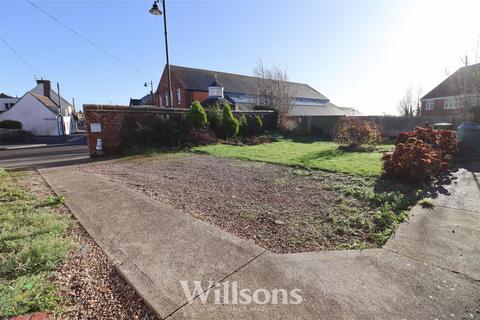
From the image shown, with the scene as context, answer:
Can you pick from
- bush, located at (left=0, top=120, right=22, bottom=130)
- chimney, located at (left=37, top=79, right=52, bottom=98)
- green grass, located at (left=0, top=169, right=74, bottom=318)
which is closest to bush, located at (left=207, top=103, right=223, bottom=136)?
green grass, located at (left=0, top=169, right=74, bottom=318)

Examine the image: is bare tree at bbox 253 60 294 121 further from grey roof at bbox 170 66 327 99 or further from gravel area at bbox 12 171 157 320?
gravel area at bbox 12 171 157 320

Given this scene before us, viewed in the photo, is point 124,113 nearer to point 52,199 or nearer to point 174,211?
point 52,199

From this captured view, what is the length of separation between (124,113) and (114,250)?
31.0ft

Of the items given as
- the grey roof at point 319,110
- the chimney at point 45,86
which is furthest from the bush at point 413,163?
the chimney at point 45,86

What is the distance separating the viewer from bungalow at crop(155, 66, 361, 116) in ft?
103

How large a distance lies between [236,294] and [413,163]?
5.31m

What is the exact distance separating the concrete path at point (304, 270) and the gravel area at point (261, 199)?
0.34 m

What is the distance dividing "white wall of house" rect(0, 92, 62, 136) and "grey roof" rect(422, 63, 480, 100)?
40.7 metres

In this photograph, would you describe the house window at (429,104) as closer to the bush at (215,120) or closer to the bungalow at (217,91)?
the bungalow at (217,91)

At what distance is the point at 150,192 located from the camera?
5227 mm

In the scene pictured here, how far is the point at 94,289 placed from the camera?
2.27m

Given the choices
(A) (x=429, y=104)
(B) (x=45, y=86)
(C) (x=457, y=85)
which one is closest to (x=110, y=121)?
(C) (x=457, y=85)

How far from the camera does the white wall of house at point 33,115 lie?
30859 mm

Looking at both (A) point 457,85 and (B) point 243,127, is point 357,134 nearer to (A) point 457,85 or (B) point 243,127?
(B) point 243,127
